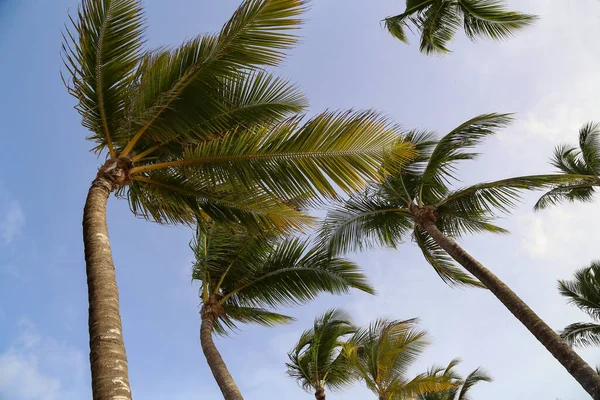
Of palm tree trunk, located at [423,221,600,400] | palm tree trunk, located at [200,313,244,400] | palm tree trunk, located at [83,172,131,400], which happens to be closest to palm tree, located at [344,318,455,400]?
palm tree trunk, located at [423,221,600,400]

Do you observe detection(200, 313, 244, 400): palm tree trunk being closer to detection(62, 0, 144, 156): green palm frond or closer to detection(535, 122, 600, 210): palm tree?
detection(62, 0, 144, 156): green palm frond

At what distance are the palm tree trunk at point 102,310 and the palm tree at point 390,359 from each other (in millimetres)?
7394

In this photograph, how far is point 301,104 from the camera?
6.36 metres

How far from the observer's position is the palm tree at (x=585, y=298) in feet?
51.4

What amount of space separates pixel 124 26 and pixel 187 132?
1388mm

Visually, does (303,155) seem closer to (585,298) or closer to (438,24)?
(438,24)

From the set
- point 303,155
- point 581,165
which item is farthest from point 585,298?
point 303,155

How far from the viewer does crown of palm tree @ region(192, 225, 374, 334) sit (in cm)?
927

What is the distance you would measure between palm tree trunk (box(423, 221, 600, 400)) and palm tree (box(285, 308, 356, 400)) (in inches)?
159

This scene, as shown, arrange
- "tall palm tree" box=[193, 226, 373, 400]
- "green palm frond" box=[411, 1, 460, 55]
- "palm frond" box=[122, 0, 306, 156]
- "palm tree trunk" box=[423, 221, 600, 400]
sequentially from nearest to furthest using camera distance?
"palm frond" box=[122, 0, 306, 156] → "palm tree trunk" box=[423, 221, 600, 400] → "tall palm tree" box=[193, 226, 373, 400] → "green palm frond" box=[411, 1, 460, 55]

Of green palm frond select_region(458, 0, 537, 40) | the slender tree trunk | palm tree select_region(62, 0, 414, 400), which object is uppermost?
green palm frond select_region(458, 0, 537, 40)

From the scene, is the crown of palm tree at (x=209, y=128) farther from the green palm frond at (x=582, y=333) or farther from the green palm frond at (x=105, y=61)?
the green palm frond at (x=582, y=333)

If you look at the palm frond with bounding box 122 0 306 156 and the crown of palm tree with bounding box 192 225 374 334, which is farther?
the crown of palm tree with bounding box 192 225 374 334

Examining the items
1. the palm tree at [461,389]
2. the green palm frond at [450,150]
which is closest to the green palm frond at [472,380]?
the palm tree at [461,389]
